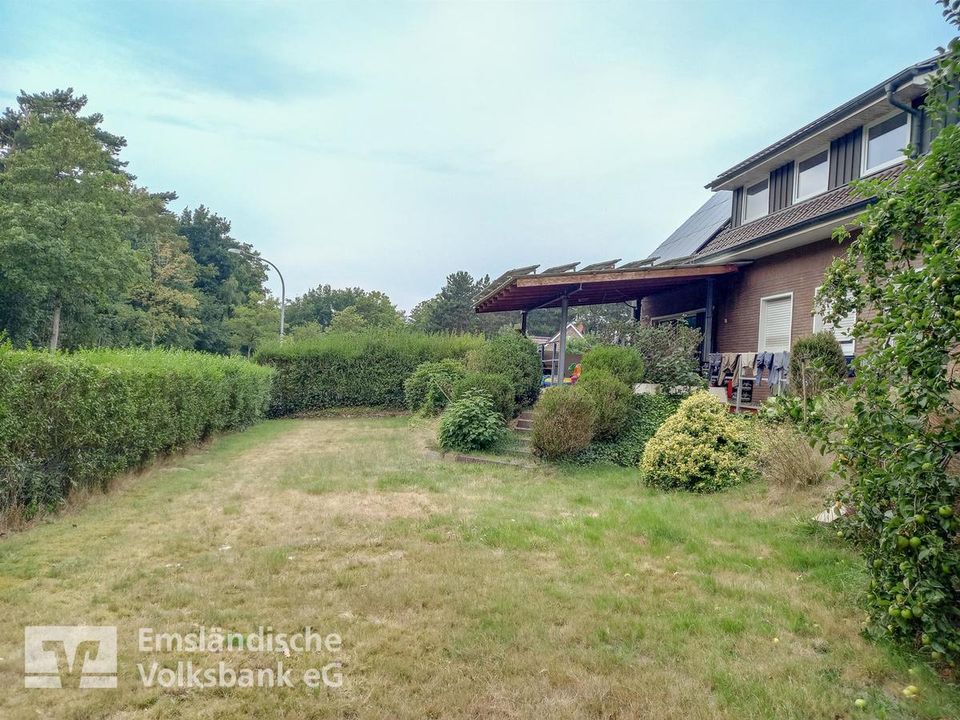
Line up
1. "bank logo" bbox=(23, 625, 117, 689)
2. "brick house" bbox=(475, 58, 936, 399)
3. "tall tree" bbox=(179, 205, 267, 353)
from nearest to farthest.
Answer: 1. "bank logo" bbox=(23, 625, 117, 689)
2. "brick house" bbox=(475, 58, 936, 399)
3. "tall tree" bbox=(179, 205, 267, 353)

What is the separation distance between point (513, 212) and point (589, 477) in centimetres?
1649

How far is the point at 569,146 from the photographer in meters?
17.3

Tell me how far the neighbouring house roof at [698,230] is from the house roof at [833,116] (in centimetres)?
188

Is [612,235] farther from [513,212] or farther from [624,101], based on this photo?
[624,101]

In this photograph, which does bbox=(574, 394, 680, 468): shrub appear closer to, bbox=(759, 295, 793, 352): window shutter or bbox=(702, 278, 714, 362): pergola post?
bbox=(759, 295, 793, 352): window shutter

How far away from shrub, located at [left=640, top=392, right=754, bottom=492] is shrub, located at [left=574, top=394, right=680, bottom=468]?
51.4 inches

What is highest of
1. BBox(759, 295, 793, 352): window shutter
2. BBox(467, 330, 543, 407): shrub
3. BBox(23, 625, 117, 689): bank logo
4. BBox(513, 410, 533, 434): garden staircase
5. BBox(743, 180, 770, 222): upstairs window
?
BBox(743, 180, 770, 222): upstairs window

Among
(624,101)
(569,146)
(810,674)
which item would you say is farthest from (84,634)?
(569,146)

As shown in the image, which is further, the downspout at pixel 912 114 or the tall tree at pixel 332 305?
the tall tree at pixel 332 305

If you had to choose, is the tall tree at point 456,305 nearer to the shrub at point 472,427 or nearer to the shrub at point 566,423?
the shrub at point 472,427

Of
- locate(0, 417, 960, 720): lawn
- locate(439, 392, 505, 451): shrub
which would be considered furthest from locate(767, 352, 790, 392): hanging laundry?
locate(439, 392, 505, 451): shrub

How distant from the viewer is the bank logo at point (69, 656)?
9.16ft

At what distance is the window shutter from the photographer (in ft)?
36.9

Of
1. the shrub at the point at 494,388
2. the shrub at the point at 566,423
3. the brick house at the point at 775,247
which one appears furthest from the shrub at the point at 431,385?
the shrub at the point at 566,423
